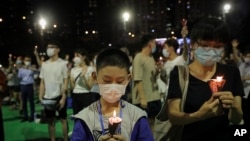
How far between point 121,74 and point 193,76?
0.68 metres

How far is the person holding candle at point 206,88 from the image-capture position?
2.72m

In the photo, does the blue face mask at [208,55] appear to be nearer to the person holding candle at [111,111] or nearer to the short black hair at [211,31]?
the short black hair at [211,31]

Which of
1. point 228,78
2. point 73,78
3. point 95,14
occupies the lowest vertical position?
point 73,78

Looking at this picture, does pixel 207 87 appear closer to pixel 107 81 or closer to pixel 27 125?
pixel 107 81

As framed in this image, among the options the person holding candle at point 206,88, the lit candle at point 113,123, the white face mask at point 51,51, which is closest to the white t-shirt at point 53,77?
the white face mask at point 51,51

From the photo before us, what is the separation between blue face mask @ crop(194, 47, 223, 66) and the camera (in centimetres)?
273

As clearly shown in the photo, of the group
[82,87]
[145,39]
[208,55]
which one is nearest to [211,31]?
[208,55]

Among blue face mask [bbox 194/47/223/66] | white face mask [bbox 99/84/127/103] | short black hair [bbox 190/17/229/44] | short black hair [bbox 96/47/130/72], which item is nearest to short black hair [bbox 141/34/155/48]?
short black hair [bbox 190/17/229/44]

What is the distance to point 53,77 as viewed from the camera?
736 centimetres

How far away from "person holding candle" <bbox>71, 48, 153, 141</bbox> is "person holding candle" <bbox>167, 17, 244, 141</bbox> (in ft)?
1.42

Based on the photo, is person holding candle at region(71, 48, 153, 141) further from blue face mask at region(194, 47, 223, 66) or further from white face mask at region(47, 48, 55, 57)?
white face mask at region(47, 48, 55, 57)

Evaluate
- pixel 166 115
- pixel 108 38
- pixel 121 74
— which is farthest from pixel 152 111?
pixel 108 38

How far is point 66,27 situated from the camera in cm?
4978

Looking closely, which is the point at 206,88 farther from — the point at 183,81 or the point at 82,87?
the point at 82,87
